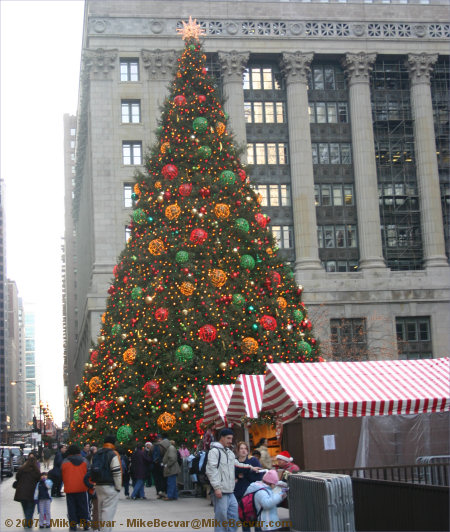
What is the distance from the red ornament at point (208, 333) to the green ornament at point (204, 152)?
663 cm

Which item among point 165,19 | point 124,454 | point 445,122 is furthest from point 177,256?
point 445,122

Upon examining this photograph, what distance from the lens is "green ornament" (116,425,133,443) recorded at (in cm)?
2791

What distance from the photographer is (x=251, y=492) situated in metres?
13.3

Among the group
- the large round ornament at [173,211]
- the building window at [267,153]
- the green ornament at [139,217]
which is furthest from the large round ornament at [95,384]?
the building window at [267,153]

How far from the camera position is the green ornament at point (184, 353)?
27844mm

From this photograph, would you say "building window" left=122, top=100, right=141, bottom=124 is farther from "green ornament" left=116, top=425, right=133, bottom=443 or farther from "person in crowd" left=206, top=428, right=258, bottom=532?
"person in crowd" left=206, top=428, right=258, bottom=532

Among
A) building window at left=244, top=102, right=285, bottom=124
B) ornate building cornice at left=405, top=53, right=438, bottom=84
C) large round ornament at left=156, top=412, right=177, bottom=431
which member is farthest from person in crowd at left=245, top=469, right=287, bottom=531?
ornate building cornice at left=405, top=53, right=438, bottom=84

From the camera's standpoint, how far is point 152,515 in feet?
65.6

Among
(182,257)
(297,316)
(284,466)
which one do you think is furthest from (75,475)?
(297,316)

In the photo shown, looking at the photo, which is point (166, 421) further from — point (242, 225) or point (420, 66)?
point (420, 66)

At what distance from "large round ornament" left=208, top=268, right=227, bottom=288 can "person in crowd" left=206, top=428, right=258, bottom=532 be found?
49.3 feet

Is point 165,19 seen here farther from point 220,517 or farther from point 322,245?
point 220,517

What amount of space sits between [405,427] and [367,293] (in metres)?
43.5

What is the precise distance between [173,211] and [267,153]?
121ft
